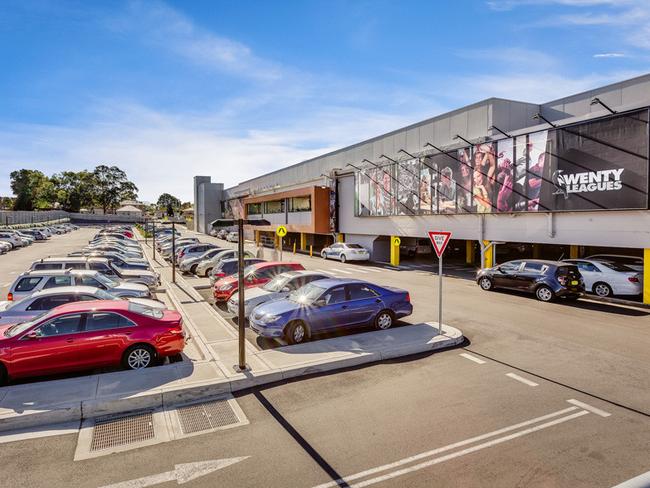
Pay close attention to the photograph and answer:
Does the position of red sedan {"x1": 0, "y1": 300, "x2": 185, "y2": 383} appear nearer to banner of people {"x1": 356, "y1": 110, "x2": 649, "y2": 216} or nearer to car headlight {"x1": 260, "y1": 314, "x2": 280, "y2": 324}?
car headlight {"x1": 260, "y1": 314, "x2": 280, "y2": 324}

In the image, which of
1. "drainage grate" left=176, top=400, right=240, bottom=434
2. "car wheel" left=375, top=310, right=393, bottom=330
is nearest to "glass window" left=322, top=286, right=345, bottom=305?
"car wheel" left=375, top=310, right=393, bottom=330

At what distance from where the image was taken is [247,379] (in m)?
8.14

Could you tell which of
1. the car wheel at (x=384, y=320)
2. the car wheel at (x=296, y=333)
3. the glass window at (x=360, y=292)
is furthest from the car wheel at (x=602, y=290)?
the car wheel at (x=296, y=333)

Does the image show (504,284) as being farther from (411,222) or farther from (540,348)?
(411,222)

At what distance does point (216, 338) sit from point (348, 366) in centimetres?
404

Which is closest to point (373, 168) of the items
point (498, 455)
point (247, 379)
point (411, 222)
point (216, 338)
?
point (411, 222)

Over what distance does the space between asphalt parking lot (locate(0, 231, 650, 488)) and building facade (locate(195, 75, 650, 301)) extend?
912 cm

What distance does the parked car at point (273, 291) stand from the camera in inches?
514

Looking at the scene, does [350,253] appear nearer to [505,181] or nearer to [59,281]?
[505,181]

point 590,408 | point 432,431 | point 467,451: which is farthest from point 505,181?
point 467,451

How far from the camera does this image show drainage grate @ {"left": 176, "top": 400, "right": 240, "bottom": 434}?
6565 millimetres

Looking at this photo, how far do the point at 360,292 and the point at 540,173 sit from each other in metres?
12.8

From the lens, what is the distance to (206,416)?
6930mm

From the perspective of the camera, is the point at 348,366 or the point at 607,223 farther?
the point at 607,223
